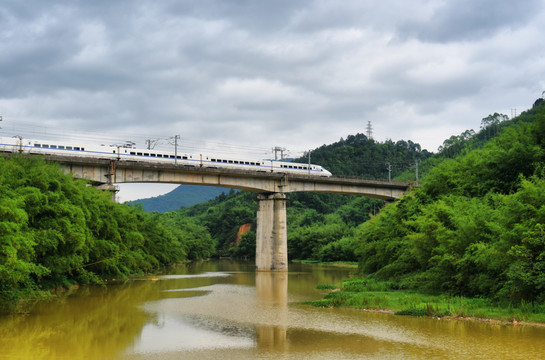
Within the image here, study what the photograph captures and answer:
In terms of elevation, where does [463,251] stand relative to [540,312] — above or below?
above

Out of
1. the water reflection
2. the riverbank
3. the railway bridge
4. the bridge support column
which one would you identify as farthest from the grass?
the riverbank

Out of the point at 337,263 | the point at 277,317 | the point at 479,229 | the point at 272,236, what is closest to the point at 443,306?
the point at 479,229

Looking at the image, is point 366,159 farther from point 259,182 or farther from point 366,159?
point 259,182

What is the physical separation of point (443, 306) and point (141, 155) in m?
44.3

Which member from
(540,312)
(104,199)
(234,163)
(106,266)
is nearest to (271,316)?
(540,312)

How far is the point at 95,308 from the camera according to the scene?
27.3 m

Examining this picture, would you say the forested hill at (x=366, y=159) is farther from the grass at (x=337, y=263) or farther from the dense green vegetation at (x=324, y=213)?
the grass at (x=337, y=263)

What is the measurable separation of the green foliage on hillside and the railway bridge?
60.3 feet

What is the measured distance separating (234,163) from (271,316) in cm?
4406

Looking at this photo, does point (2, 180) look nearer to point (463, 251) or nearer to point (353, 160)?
point (463, 251)

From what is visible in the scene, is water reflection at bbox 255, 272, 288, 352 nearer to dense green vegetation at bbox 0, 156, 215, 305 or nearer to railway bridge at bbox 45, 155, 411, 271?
dense green vegetation at bbox 0, 156, 215, 305

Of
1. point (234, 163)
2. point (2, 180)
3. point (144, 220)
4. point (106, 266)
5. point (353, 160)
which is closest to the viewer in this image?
point (2, 180)

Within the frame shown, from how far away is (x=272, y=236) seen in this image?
6219 cm

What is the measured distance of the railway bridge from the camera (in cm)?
5141
